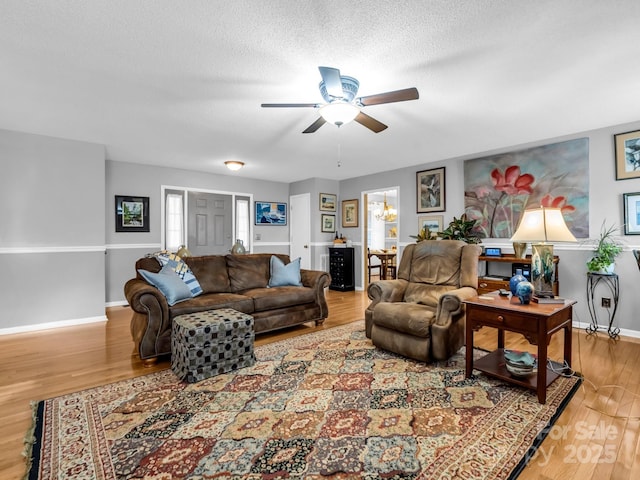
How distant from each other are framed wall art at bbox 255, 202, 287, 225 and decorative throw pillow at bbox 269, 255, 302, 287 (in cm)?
285

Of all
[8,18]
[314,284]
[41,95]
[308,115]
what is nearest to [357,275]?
[314,284]

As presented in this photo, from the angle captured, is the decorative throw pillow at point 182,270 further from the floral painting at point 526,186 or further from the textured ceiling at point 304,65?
the floral painting at point 526,186

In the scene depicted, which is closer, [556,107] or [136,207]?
[556,107]

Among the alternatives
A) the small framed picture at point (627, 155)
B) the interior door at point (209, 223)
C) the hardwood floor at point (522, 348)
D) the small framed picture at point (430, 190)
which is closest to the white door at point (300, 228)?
the interior door at point (209, 223)

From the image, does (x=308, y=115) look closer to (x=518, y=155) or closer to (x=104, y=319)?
(x=518, y=155)

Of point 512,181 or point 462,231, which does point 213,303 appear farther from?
point 512,181

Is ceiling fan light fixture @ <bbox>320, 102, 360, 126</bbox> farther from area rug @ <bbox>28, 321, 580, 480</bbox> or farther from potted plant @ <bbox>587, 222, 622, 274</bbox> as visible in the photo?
potted plant @ <bbox>587, 222, 622, 274</bbox>

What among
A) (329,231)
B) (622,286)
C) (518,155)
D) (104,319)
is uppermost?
(518,155)

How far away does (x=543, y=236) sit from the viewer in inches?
91.7

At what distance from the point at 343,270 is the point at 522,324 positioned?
4512 millimetres

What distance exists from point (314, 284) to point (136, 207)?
11.7 feet

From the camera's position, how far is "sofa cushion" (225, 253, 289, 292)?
395 centimetres

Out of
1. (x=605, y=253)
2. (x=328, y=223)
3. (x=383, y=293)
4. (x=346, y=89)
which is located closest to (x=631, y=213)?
(x=605, y=253)

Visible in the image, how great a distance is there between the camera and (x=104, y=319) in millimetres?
4340
